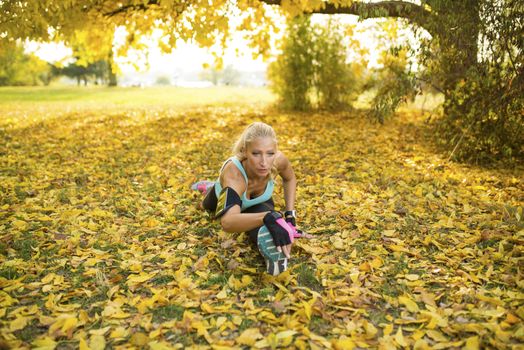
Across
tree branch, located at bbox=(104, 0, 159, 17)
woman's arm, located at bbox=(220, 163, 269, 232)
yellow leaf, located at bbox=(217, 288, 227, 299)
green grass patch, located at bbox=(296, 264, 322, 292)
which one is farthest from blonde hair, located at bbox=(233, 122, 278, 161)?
tree branch, located at bbox=(104, 0, 159, 17)

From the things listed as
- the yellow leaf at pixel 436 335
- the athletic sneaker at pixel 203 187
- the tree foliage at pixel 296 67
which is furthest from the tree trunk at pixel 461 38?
the tree foliage at pixel 296 67

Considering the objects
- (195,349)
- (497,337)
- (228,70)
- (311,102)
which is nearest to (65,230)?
(195,349)

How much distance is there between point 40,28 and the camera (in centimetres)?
570

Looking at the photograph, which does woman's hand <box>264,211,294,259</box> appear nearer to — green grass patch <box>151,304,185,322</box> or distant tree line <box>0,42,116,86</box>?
green grass patch <box>151,304,185,322</box>

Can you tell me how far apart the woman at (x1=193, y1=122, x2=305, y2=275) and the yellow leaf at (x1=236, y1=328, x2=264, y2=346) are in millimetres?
577

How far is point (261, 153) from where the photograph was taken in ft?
9.66

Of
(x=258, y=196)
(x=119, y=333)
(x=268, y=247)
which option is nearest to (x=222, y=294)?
(x=268, y=247)

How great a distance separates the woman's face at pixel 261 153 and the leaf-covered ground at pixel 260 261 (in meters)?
0.77

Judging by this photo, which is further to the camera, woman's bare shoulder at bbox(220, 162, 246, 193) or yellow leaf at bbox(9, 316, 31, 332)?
woman's bare shoulder at bbox(220, 162, 246, 193)

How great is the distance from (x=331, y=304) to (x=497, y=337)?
945mm

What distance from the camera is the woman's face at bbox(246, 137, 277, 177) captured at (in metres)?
2.93

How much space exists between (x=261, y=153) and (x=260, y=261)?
0.88 m

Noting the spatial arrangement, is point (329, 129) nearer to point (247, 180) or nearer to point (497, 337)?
point (247, 180)

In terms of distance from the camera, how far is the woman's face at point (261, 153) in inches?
115
